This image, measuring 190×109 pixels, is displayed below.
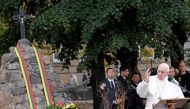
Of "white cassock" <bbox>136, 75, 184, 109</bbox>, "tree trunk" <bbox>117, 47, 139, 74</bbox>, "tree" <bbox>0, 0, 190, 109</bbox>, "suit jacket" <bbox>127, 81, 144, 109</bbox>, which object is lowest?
"suit jacket" <bbox>127, 81, 144, 109</bbox>

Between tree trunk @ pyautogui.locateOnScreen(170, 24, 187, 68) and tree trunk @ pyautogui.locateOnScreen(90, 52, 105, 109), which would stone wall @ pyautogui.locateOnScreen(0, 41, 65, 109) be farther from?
tree trunk @ pyautogui.locateOnScreen(170, 24, 187, 68)

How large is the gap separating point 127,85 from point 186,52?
191 inches

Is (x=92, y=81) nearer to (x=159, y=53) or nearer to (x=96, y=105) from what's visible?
(x=96, y=105)

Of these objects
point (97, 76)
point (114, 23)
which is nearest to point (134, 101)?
point (114, 23)

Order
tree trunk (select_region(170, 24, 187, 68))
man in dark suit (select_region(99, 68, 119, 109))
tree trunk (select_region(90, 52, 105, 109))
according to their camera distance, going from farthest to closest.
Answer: tree trunk (select_region(90, 52, 105, 109)), tree trunk (select_region(170, 24, 187, 68)), man in dark suit (select_region(99, 68, 119, 109))

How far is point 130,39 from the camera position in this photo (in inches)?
578

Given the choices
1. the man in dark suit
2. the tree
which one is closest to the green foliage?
the tree

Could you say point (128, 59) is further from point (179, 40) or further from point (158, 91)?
point (158, 91)

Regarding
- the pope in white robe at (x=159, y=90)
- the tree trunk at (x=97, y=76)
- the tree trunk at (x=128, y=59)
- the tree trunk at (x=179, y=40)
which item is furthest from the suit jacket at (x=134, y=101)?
the tree trunk at (x=97, y=76)

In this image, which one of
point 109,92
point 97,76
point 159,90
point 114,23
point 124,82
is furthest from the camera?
point 97,76

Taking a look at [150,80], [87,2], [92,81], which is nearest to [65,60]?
[92,81]

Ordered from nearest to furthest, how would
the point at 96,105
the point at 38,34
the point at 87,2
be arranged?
the point at 87,2 < the point at 38,34 < the point at 96,105

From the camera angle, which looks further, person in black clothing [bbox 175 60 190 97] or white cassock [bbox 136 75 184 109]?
person in black clothing [bbox 175 60 190 97]

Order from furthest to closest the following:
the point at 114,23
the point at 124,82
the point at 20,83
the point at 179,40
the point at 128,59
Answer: the point at 128,59
the point at 179,40
the point at 114,23
the point at 20,83
the point at 124,82
